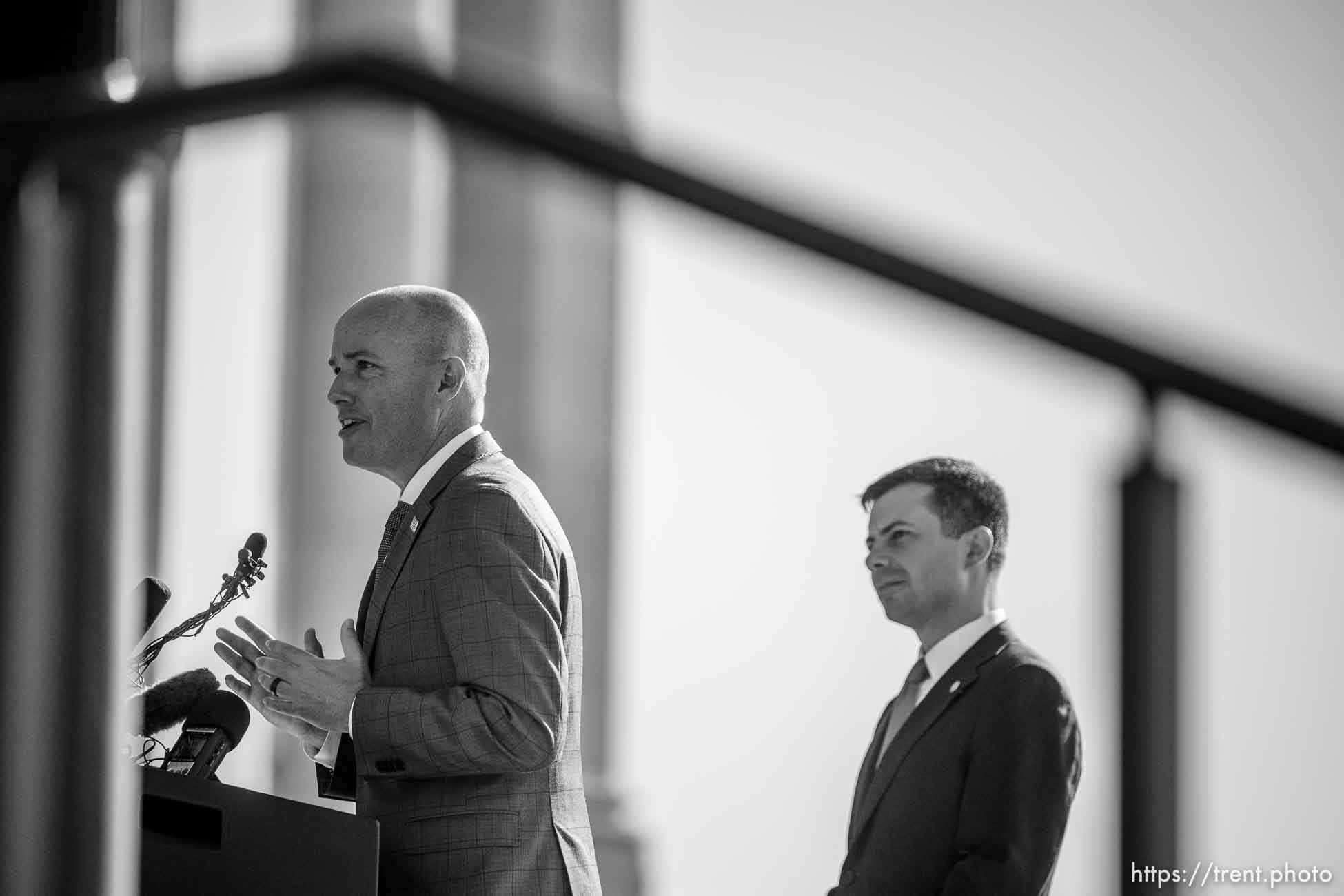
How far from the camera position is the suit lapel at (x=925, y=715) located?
8.79 ft

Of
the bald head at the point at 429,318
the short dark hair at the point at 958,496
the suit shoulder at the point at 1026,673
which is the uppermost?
the bald head at the point at 429,318

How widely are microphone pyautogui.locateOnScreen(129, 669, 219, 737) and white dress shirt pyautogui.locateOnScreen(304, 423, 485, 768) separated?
0.16 metres

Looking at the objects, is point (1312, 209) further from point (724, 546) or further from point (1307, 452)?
point (1307, 452)

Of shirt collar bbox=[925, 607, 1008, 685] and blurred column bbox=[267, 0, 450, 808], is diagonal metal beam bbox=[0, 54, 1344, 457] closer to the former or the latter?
shirt collar bbox=[925, 607, 1008, 685]

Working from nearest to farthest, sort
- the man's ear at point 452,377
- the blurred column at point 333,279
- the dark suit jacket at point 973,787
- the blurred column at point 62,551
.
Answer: the blurred column at point 62,551
the man's ear at point 452,377
the dark suit jacket at point 973,787
the blurred column at point 333,279

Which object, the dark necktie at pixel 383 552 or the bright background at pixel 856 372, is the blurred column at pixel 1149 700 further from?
the bright background at pixel 856 372

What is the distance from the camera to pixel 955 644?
9.11ft

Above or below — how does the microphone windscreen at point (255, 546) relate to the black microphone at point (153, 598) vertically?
above

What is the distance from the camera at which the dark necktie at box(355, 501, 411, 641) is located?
2.34 metres

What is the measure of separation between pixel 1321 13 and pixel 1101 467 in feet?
23.1

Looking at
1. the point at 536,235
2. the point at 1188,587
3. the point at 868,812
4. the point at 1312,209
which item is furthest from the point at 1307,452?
the point at 1312,209

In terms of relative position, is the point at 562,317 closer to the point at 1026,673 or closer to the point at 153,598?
the point at 1026,673

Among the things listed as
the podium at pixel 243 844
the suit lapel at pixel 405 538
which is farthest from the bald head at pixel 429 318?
the podium at pixel 243 844

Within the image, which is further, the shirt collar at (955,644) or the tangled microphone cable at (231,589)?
the shirt collar at (955,644)
